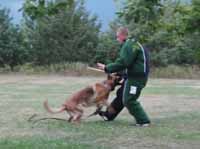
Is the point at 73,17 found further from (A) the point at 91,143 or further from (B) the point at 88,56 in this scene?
(A) the point at 91,143

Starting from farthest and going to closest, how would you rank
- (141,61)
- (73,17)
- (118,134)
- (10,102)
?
(73,17) → (10,102) → (141,61) → (118,134)

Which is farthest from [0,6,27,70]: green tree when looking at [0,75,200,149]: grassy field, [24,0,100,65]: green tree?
[0,75,200,149]: grassy field

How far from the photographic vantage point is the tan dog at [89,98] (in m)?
12.6

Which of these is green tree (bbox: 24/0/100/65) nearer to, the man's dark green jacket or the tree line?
the tree line

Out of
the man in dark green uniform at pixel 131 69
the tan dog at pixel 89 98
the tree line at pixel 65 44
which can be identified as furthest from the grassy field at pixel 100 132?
the tree line at pixel 65 44

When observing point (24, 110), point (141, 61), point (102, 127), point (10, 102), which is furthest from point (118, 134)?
point (10, 102)

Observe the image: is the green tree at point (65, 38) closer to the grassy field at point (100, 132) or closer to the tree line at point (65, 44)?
the tree line at point (65, 44)

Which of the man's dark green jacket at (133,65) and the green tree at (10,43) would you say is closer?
the man's dark green jacket at (133,65)

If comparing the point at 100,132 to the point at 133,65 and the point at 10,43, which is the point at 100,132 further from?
the point at 10,43

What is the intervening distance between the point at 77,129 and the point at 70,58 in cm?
3279

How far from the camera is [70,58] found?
44469 mm

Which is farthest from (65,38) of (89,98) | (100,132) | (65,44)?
(100,132)

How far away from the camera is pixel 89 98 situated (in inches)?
496

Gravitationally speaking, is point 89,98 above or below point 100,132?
above
